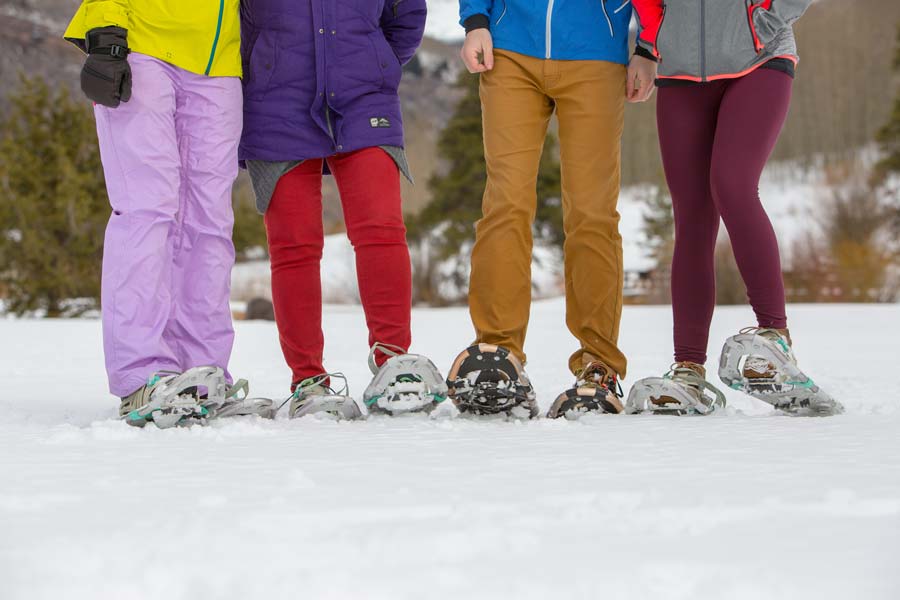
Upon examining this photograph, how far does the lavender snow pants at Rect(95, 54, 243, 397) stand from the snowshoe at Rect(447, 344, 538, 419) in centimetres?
53

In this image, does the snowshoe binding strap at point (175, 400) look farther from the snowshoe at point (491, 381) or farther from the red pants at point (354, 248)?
the snowshoe at point (491, 381)

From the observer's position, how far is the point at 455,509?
100 cm

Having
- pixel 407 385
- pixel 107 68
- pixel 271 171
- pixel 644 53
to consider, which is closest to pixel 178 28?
pixel 107 68

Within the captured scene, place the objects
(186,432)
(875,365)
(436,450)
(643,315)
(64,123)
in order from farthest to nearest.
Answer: (64,123) < (643,315) < (875,365) < (186,432) < (436,450)

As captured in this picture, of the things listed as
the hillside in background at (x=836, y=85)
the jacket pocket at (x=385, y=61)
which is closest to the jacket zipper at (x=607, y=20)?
the jacket pocket at (x=385, y=61)

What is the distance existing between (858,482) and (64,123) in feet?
35.7

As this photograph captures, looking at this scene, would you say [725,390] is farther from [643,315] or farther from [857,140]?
[857,140]

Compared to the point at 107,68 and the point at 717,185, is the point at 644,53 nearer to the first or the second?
the point at 717,185

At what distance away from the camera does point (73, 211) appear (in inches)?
387

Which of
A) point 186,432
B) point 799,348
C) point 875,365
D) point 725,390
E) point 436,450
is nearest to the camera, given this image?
point 436,450

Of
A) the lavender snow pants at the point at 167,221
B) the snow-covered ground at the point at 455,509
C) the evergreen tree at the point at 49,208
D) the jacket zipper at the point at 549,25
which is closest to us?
the snow-covered ground at the point at 455,509

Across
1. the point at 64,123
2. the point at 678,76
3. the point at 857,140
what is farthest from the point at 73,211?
the point at 857,140

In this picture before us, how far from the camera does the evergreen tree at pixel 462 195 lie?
46.5 ft

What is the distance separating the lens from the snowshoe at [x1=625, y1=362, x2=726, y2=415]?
1.81 metres
